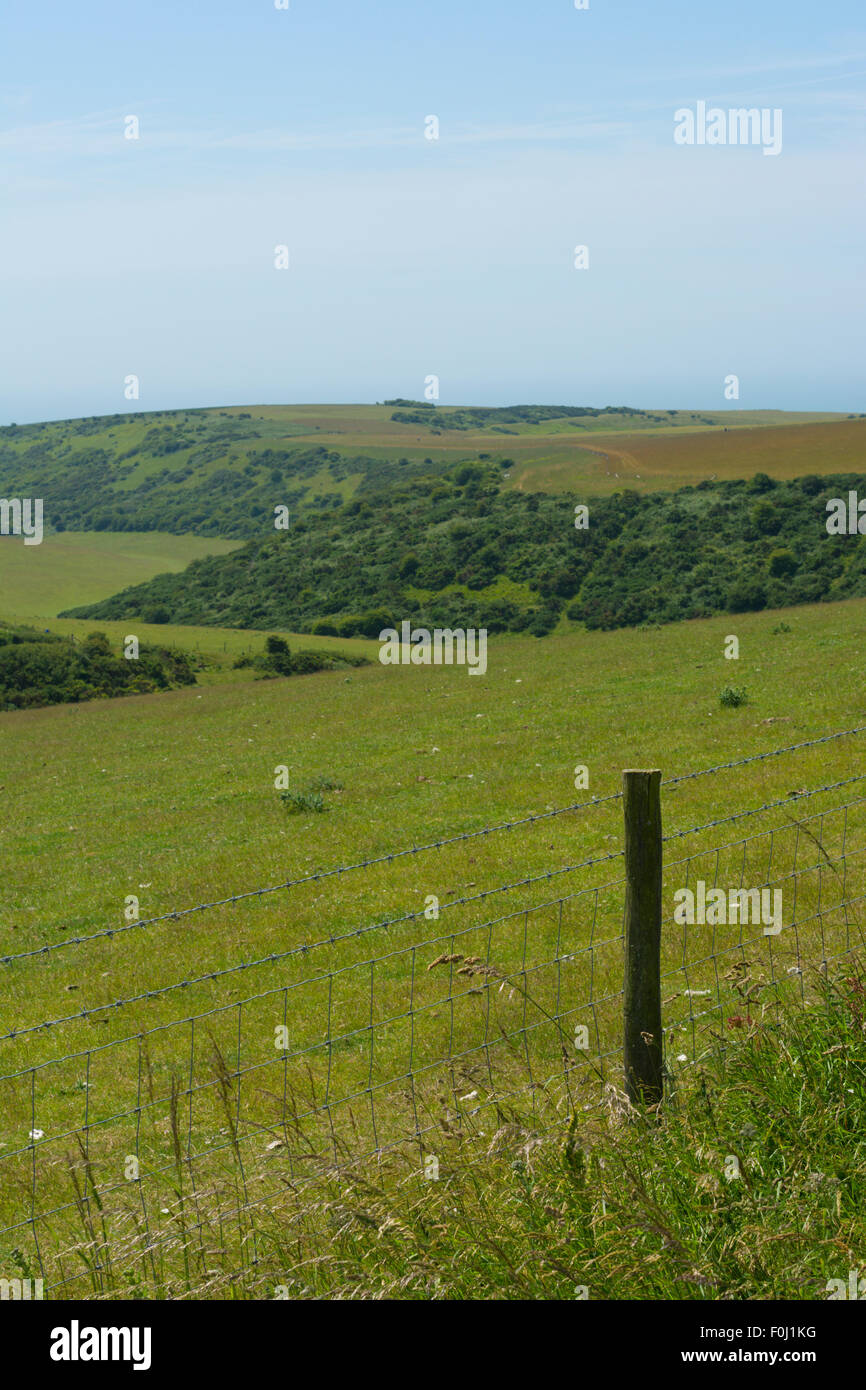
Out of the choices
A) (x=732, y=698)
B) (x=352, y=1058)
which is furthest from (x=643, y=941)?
(x=732, y=698)

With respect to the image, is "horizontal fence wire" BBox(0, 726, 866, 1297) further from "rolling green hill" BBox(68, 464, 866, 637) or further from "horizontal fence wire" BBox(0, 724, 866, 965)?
"rolling green hill" BBox(68, 464, 866, 637)

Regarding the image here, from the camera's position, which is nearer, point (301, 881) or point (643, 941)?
point (643, 941)

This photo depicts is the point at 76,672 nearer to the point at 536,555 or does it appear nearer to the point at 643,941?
the point at 536,555

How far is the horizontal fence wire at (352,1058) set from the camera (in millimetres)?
6066

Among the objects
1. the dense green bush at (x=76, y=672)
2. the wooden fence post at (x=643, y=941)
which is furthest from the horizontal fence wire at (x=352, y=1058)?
the dense green bush at (x=76, y=672)

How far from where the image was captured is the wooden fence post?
254 inches

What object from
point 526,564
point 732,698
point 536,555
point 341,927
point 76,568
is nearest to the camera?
point 341,927

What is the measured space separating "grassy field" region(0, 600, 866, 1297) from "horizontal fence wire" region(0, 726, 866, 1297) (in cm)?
5

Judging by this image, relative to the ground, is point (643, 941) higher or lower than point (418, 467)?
lower

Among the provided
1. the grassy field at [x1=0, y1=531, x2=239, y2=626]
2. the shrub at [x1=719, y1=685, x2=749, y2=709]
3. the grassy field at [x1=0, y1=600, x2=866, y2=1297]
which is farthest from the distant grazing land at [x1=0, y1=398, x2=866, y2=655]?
the shrub at [x1=719, y1=685, x2=749, y2=709]

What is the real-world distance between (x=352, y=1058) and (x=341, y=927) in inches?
142

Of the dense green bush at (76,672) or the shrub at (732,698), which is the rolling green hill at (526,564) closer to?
the dense green bush at (76,672)

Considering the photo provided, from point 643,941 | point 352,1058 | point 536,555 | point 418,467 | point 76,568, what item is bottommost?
point 352,1058

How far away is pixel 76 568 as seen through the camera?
122 m
